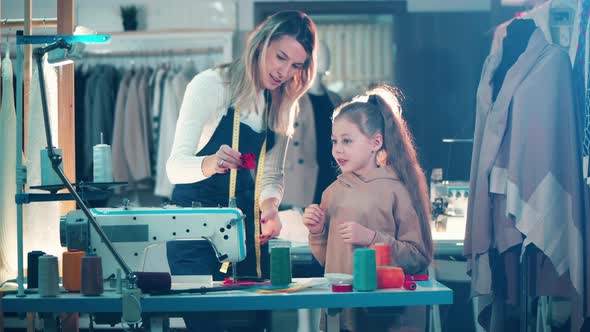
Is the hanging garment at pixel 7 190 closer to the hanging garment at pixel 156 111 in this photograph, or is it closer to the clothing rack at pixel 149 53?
the hanging garment at pixel 156 111

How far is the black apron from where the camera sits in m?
3.17

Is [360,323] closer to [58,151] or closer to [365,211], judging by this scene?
[365,211]

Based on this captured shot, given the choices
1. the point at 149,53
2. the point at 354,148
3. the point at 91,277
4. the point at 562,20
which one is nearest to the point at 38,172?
the point at 91,277

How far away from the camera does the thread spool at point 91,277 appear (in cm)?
272

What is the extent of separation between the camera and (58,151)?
2748 millimetres

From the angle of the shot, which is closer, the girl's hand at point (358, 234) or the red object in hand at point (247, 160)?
the red object in hand at point (247, 160)

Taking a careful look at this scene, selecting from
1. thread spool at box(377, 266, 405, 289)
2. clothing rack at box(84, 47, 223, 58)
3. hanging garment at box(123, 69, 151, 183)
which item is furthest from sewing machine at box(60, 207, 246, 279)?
clothing rack at box(84, 47, 223, 58)

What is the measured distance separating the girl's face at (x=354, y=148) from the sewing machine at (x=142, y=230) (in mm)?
789

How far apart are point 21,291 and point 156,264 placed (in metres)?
0.49

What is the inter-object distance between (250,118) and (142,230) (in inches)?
31.0

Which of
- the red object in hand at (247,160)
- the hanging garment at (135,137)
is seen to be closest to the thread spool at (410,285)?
the red object in hand at (247,160)

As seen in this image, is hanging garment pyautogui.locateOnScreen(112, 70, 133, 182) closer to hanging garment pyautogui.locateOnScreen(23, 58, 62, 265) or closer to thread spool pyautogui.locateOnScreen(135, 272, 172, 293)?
hanging garment pyautogui.locateOnScreen(23, 58, 62, 265)

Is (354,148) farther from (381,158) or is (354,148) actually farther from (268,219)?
(268,219)

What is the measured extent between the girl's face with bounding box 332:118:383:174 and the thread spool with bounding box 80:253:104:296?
117 cm
